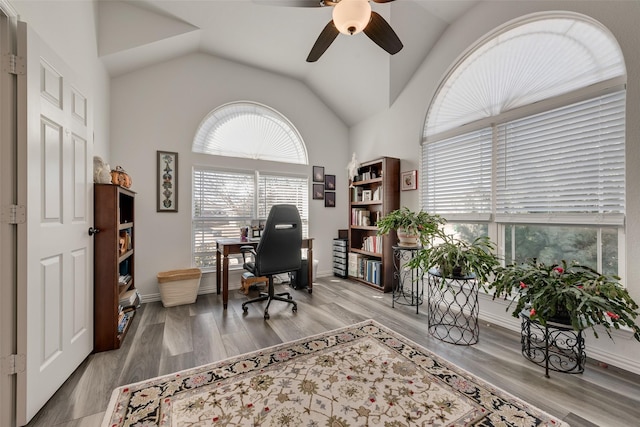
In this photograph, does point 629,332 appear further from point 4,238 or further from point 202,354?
point 4,238

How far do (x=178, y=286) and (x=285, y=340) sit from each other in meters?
1.58

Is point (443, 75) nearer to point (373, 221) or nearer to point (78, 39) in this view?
point (373, 221)

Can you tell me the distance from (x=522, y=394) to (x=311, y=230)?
3.12 metres

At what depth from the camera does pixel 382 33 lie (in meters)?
1.89

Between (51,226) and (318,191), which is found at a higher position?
(318,191)

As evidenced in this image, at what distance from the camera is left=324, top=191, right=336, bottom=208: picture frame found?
438 cm

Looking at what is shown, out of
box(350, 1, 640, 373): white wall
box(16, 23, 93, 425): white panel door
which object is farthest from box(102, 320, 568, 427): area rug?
box(350, 1, 640, 373): white wall

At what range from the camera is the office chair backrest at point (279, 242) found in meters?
2.59

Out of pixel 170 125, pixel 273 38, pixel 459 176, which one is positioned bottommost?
pixel 459 176

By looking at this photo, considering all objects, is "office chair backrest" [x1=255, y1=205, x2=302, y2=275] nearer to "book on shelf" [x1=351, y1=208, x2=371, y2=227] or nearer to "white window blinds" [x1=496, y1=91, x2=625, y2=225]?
"book on shelf" [x1=351, y1=208, x2=371, y2=227]

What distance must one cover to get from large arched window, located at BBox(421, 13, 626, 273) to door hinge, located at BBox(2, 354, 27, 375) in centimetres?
349

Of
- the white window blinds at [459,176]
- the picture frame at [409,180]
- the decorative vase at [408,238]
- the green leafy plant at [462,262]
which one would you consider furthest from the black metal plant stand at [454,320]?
the picture frame at [409,180]

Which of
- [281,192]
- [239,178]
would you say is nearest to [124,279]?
[239,178]

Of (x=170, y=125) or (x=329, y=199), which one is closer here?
(x=170, y=125)
